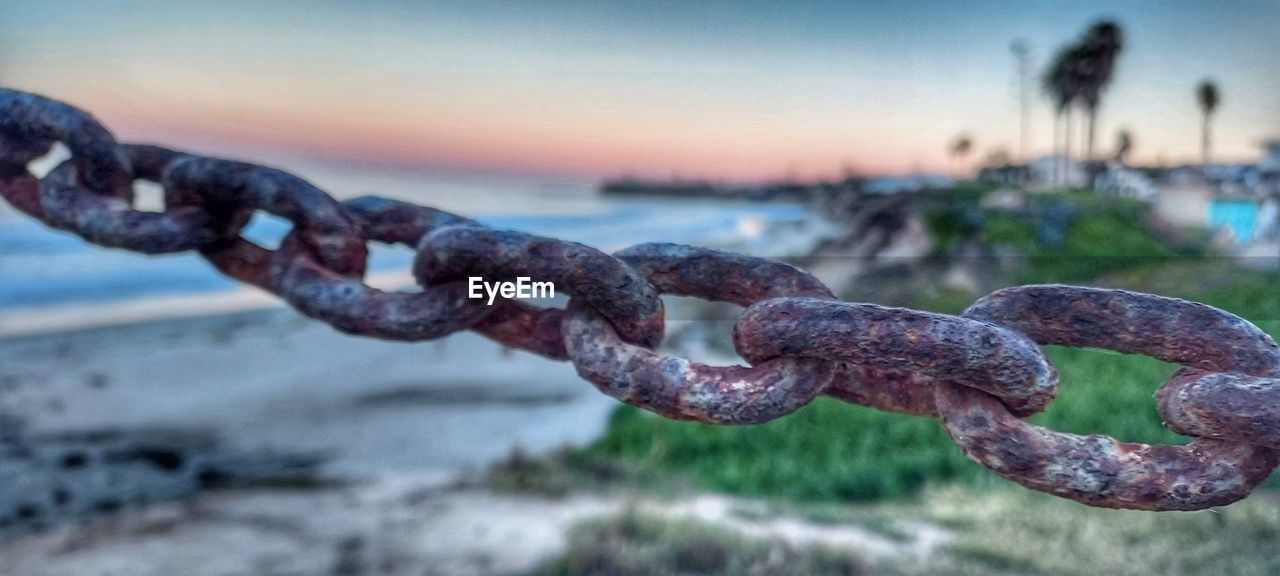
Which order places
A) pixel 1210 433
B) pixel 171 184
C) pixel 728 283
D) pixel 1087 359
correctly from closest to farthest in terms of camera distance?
pixel 1210 433 < pixel 728 283 < pixel 171 184 < pixel 1087 359

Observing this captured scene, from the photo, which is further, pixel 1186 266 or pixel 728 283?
pixel 1186 266

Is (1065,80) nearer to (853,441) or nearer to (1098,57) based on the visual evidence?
(1098,57)

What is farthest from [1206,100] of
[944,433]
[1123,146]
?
[944,433]

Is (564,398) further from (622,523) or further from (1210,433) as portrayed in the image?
(1210,433)

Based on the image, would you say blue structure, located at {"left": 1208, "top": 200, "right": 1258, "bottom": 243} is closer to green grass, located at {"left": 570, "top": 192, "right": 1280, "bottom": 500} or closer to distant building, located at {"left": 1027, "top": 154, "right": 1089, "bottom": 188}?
→ green grass, located at {"left": 570, "top": 192, "right": 1280, "bottom": 500}

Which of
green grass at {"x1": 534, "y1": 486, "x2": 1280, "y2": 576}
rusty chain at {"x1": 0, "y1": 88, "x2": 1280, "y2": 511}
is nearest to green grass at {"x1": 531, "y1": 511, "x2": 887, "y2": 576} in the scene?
green grass at {"x1": 534, "y1": 486, "x2": 1280, "y2": 576}

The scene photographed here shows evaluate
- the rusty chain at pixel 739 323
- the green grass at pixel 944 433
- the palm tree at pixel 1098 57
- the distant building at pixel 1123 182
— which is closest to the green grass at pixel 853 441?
the green grass at pixel 944 433

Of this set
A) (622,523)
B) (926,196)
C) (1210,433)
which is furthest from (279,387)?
(1210,433)
